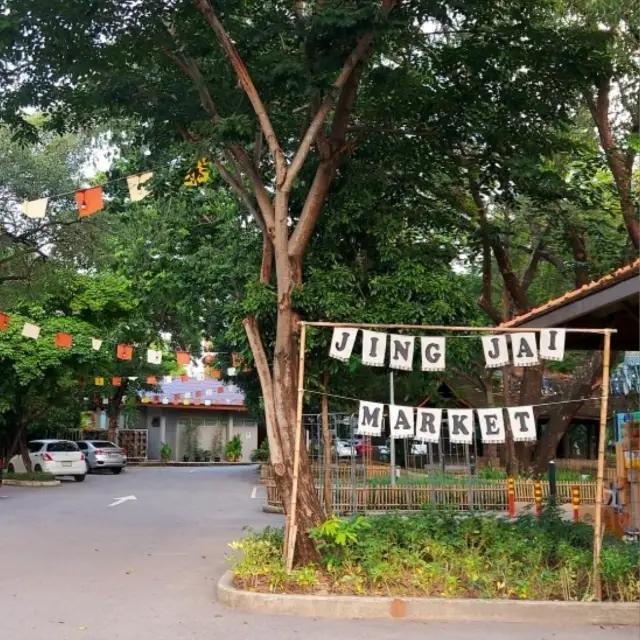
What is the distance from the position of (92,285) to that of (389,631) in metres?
18.5

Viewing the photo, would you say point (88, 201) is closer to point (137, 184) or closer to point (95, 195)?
point (95, 195)

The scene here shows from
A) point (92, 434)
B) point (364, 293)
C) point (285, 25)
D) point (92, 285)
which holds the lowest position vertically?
point (92, 434)

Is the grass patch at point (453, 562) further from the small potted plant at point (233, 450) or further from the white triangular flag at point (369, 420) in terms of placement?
the small potted plant at point (233, 450)

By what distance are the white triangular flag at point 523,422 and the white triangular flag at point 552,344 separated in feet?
1.98

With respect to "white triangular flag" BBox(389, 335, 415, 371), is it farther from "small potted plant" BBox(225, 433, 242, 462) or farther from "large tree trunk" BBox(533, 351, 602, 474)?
"small potted plant" BBox(225, 433, 242, 462)

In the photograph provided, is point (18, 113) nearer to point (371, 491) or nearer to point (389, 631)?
point (389, 631)

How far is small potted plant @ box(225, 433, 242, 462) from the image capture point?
44.5 meters

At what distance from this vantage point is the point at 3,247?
58.0ft

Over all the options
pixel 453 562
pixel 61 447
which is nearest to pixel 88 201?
pixel 453 562

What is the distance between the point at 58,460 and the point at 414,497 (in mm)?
16076

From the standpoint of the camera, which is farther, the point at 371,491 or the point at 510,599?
the point at 371,491

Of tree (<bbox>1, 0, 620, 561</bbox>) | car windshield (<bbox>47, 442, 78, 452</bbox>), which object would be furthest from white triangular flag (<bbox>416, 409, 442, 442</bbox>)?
car windshield (<bbox>47, 442, 78, 452</bbox>)

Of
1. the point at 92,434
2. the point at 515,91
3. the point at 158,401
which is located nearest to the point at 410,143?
the point at 515,91

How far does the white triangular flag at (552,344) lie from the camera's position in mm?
8102
